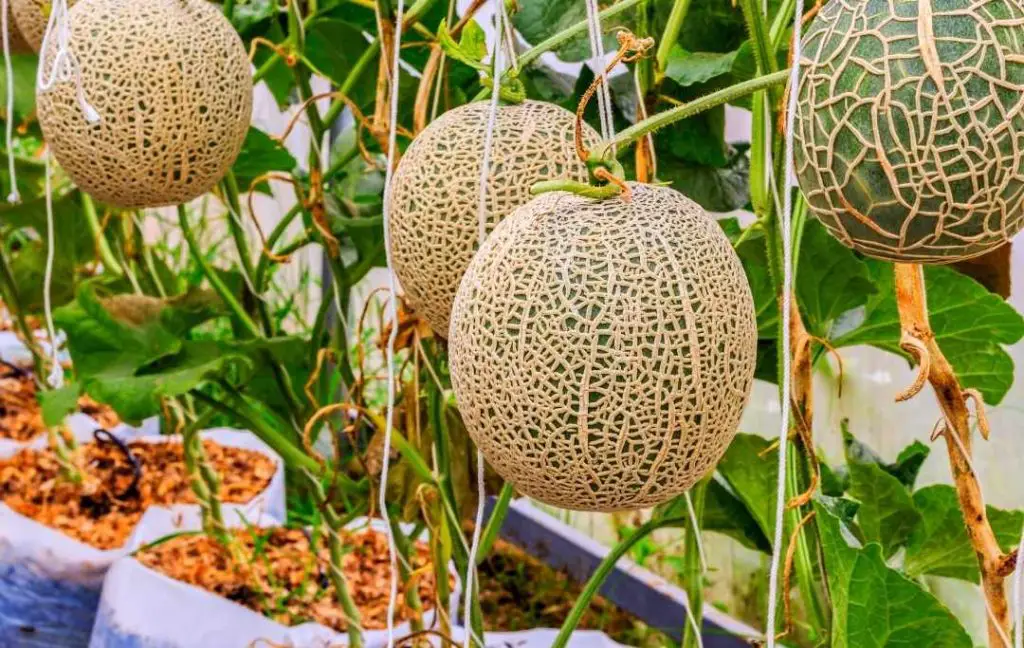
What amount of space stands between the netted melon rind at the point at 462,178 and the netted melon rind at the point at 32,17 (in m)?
0.55

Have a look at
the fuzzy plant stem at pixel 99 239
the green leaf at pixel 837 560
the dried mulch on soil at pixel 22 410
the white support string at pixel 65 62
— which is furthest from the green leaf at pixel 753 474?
the dried mulch on soil at pixel 22 410

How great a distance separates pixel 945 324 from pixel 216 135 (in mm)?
560

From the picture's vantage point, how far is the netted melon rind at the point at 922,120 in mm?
493

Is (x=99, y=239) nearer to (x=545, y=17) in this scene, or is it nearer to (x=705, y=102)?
(x=545, y=17)

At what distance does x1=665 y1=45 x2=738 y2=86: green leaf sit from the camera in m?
0.86

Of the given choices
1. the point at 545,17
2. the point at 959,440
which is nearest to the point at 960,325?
the point at 959,440

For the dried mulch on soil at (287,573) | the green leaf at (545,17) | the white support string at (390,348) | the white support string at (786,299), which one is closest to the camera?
the white support string at (786,299)

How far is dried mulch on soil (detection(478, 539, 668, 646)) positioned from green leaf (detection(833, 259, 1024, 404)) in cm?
117

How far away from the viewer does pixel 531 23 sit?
1.04 metres

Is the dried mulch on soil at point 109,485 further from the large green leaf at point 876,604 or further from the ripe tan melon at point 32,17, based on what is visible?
the large green leaf at point 876,604

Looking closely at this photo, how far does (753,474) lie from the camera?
989 mm

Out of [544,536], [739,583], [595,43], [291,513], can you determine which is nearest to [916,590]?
[595,43]

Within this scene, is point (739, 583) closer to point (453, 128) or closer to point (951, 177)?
point (453, 128)

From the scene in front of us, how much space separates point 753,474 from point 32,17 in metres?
0.77
